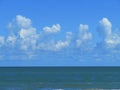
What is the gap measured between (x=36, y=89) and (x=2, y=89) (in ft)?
8.66

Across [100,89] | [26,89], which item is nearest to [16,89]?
[26,89]

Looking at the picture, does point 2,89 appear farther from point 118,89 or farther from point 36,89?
point 118,89

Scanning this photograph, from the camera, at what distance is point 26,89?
37219 mm

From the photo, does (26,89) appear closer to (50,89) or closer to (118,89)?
(50,89)

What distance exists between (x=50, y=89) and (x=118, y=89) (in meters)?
5.40

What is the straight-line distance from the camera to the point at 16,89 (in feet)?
121

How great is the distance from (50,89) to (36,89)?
1.60m

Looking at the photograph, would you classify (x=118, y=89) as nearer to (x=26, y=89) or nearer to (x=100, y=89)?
(x=100, y=89)

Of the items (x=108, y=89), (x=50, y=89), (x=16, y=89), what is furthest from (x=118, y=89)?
(x=16, y=89)

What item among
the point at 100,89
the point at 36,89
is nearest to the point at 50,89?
the point at 36,89

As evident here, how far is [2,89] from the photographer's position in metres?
36.3

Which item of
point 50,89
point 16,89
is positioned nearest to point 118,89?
point 50,89

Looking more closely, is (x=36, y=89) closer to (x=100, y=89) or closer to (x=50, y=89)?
(x=50, y=89)

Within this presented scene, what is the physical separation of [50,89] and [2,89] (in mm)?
4070
